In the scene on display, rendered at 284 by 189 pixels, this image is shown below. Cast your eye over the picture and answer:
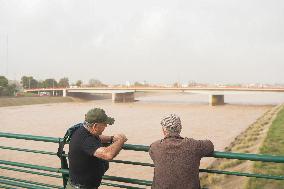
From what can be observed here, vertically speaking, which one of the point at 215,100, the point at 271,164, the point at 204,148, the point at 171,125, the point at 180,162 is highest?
the point at 171,125

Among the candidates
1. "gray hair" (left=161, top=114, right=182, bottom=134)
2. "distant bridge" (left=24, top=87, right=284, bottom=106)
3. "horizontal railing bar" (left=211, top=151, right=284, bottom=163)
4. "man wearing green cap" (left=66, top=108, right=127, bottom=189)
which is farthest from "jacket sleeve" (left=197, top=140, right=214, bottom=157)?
"distant bridge" (left=24, top=87, right=284, bottom=106)

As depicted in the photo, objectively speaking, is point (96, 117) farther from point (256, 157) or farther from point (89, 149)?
point (256, 157)

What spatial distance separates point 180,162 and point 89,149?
834 millimetres

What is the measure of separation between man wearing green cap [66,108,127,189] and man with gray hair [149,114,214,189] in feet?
1.45

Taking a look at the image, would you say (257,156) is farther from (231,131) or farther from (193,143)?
(231,131)

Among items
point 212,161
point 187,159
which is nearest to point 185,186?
point 187,159

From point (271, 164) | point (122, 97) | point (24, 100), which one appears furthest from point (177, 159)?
point (122, 97)

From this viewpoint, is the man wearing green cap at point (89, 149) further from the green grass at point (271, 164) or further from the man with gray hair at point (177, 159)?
the green grass at point (271, 164)

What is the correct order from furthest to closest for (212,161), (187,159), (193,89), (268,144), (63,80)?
1. (63,80)
2. (193,89)
3. (268,144)
4. (212,161)
5. (187,159)

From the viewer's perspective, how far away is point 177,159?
Result: 10.5 ft

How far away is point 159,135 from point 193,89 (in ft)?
127

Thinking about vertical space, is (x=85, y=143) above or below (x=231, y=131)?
above

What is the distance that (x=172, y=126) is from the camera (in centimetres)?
329

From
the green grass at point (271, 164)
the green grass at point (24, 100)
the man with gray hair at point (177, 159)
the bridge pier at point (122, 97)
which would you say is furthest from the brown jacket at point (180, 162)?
the bridge pier at point (122, 97)
